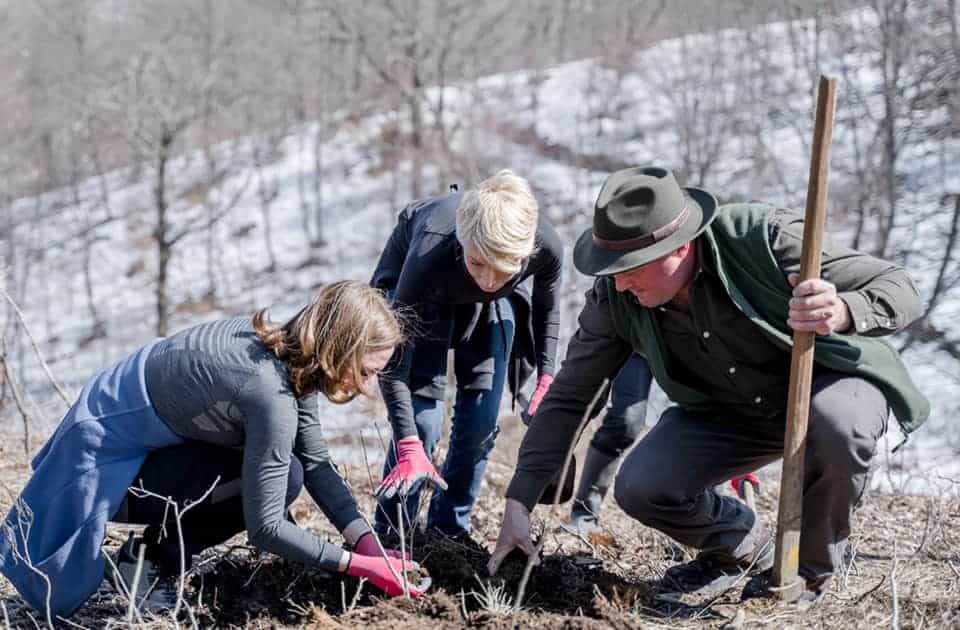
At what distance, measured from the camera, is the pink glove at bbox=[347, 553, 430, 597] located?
114 inches

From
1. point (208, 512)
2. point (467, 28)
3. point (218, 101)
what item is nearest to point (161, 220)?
point (218, 101)

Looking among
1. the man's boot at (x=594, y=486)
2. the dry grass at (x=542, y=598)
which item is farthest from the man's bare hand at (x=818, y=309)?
the man's boot at (x=594, y=486)

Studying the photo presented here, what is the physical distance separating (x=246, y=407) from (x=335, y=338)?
0.32 metres

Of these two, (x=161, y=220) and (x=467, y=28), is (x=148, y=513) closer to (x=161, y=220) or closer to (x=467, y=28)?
(x=161, y=220)

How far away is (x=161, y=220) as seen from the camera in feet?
84.3

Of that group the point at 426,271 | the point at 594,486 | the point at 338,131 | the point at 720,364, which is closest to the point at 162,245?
the point at 338,131

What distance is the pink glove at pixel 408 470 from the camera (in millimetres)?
3303

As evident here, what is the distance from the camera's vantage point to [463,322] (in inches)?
147

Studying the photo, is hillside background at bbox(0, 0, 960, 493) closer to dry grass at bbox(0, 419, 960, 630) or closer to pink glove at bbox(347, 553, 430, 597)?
dry grass at bbox(0, 419, 960, 630)

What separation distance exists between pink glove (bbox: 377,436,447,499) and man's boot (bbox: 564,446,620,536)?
3.59 feet

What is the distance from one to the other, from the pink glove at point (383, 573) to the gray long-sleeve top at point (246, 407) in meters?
0.07

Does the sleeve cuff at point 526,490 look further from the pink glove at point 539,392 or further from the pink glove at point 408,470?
the pink glove at point 539,392

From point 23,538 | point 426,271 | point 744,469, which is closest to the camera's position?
point 23,538

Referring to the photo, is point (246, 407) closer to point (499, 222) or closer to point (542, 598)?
point (499, 222)
